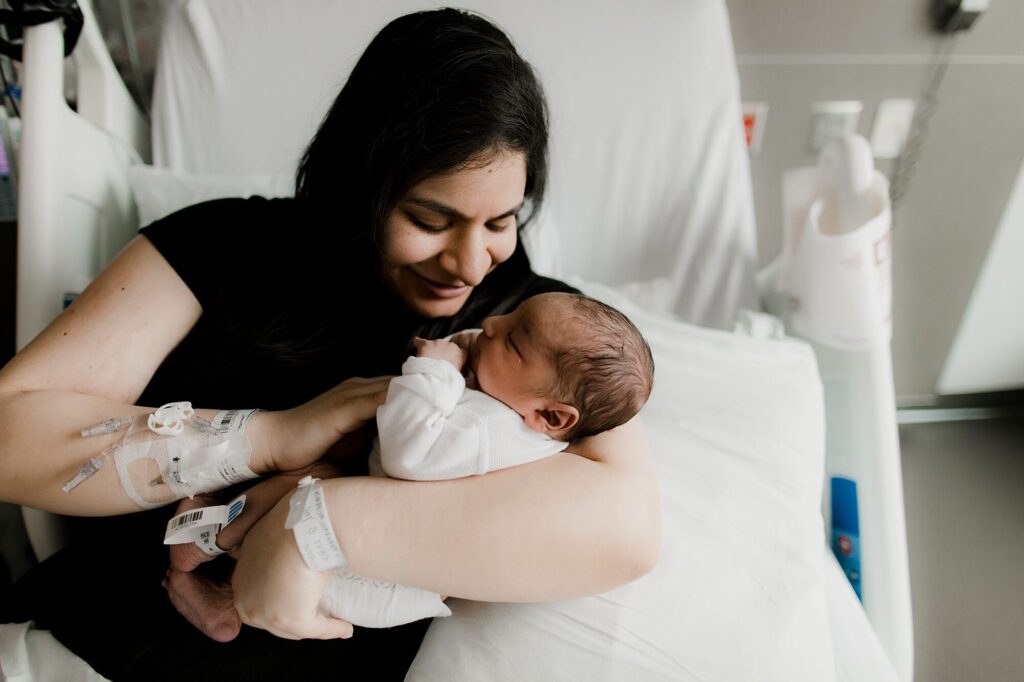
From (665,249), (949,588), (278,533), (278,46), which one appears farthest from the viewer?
(949,588)

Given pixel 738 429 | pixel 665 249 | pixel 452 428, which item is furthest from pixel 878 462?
pixel 452 428

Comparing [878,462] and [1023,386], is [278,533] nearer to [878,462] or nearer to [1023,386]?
[878,462]

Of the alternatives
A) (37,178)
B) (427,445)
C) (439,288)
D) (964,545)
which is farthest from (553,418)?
(964,545)

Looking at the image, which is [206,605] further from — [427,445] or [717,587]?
[717,587]

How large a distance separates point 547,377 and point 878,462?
0.79m

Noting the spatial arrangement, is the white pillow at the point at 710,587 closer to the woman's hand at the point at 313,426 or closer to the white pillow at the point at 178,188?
the woman's hand at the point at 313,426

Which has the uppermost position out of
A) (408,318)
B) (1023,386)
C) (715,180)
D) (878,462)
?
(715,180)

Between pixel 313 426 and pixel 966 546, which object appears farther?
pixel 966 546

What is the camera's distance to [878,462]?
3.75 ft

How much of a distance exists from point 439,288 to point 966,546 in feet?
A: 5.97

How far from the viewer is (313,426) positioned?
0.77 metres

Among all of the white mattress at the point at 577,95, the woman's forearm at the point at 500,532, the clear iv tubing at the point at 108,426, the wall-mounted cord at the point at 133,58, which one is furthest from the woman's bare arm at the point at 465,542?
→ the wall-mounted cord at the point at 133,58

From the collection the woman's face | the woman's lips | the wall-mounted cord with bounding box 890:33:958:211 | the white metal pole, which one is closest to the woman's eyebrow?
the woman's face

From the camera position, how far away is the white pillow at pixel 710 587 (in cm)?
73
